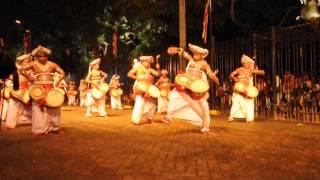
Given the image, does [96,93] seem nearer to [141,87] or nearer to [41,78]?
[141,87]

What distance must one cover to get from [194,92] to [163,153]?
3.54m

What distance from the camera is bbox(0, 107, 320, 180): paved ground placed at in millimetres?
8062

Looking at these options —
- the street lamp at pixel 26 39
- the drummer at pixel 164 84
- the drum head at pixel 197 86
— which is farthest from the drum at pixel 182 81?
the street lamp at pixel 26 39

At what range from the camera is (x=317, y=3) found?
15.0 m

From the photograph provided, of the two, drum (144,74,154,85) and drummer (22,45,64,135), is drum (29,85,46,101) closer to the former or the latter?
drummer (22,45,64,135)

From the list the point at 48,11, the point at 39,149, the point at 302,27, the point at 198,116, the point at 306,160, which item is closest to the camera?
the point at 306,160

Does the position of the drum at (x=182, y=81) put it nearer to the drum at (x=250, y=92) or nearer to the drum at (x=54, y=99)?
the drum at (x=54, y=99)

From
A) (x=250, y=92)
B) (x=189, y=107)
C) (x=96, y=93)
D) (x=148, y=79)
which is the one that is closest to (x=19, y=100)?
(x=148, y=79)

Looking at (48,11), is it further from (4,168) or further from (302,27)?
(4,168)

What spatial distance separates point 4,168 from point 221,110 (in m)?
14.9

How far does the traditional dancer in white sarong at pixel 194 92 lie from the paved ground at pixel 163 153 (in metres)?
0.47

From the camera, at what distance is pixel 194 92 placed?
13250 mm

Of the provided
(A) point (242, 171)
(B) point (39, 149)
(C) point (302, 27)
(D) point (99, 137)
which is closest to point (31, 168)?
(B) point (39, 149)

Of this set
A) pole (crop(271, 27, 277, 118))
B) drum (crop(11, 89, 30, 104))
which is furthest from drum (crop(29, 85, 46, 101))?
pole (crop(271, 27, 277, 118))
